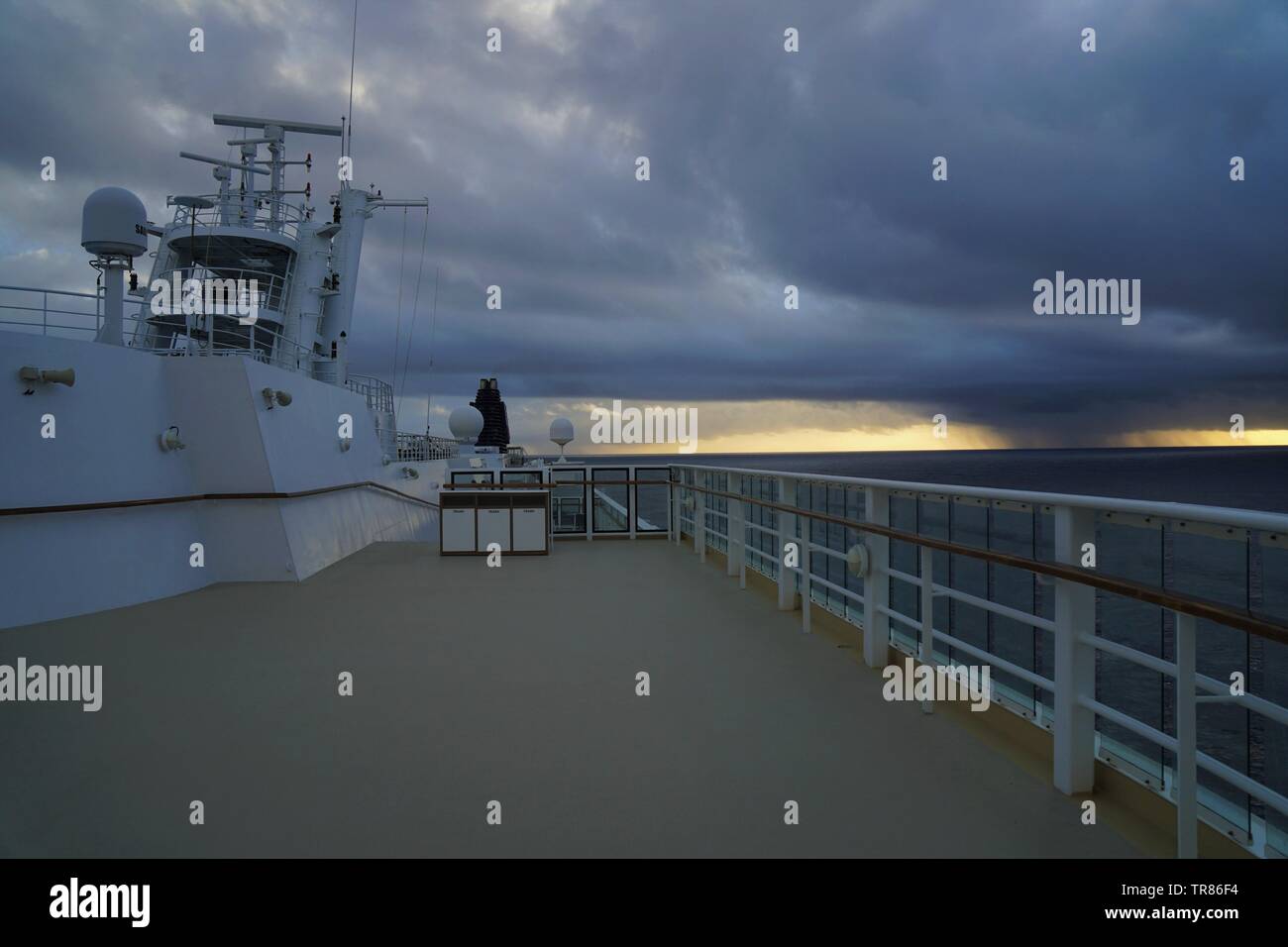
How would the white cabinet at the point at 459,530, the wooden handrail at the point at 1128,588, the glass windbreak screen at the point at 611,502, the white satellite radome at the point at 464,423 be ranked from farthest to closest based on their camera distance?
the white satellite radome at the point at 464,423 < the glass windbreak screen at the point at 611,502 < the white cabinet at the point at 459,530 < the wooden handrail at the point at 1128,588

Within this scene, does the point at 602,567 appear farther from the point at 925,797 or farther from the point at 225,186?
the point at 225,186

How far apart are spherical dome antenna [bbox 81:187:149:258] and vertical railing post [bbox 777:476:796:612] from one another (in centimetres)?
785

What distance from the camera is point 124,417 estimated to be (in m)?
A: 7.03

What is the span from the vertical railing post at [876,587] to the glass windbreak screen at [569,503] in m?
7.87

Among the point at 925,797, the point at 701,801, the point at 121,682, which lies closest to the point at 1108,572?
the point at 925,797

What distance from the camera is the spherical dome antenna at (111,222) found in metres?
8.17

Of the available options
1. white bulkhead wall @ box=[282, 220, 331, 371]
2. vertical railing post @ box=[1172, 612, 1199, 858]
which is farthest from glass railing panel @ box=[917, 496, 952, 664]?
white bulkhead wall @ box=[282, 220, 331, 371]

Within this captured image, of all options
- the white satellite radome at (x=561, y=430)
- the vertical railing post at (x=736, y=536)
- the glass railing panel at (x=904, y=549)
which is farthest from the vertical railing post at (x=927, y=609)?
the white satellite radome at (x=561, y=430)

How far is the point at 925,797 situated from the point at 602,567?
6.32 metres

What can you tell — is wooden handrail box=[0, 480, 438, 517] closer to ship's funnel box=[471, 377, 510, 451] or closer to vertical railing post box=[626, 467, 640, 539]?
vertical railing post box=[626, 467, 640, 539]

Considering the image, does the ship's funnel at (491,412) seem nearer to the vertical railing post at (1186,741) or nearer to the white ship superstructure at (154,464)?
the white ship superstructure at (154,464)

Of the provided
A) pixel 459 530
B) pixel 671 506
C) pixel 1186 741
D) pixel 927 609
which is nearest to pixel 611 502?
pixel 671 506

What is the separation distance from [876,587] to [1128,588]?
6.88 feet

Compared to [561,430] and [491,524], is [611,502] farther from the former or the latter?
[561,430]
